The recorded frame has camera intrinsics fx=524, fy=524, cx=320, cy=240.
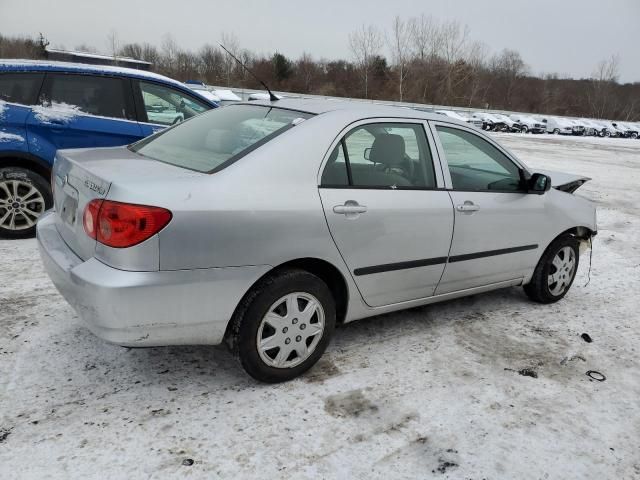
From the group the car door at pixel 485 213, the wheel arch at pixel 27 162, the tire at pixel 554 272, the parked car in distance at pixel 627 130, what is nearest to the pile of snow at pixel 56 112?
the wheel arch at pixel 27 162

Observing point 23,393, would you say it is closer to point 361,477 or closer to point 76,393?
point 76,393

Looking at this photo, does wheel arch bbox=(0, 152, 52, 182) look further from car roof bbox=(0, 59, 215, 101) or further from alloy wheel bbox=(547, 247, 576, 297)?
alloy wheel bbox=(547, 247, 576, 297)

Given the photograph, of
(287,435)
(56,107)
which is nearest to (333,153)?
(287,435)

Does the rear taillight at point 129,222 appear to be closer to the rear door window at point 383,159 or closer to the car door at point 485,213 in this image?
the rear door window at point 383,159

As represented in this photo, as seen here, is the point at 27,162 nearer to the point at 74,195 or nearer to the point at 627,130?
the point at 74,195

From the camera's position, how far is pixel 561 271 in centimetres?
445

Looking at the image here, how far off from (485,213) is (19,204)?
4288 mm

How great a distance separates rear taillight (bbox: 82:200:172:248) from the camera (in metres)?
2.34

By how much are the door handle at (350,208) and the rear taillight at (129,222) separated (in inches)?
36.8

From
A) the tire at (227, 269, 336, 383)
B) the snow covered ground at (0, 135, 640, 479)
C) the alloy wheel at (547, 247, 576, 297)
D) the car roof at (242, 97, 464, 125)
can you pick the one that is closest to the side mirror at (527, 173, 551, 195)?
the alloy wheel at (547, 247, 576, 297)

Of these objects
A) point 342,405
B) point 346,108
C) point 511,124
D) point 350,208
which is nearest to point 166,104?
point 346,108

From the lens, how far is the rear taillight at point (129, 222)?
2338 mm

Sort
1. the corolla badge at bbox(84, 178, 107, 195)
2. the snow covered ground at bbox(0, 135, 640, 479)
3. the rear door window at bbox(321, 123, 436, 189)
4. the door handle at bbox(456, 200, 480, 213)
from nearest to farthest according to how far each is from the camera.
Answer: the snow covered ground at bbox(0, 135, 640, 479) → the corolla badge at bbox(84, 178, 107, 195) → the rear door window at bbox(321, 123, 436, 189) → the door handle at bbox(456, 200, 480, 213)

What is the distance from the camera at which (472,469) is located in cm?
237
